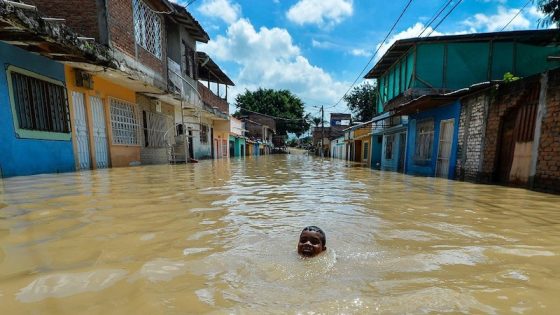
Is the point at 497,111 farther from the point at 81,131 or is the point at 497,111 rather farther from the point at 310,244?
the point at 81,131

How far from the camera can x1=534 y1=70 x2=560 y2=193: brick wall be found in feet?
20.8

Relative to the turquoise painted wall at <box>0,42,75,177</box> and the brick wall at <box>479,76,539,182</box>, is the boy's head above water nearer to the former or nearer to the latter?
the turquoise painted wall at <box>0,42,75,177</box>

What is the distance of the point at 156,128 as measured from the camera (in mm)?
14008

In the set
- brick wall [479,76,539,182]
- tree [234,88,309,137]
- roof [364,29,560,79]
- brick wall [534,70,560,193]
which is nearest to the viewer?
brick wall [534,70,560,193]

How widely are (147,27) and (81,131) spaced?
18.1 feet

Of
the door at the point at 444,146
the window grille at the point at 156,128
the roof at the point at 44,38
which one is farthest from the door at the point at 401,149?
the roof at the point at 44,38

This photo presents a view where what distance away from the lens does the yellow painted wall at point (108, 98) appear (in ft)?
27.9

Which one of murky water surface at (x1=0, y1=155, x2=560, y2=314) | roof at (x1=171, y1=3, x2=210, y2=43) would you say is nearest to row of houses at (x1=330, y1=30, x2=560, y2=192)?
murky water surface at (x1=0, y1=155, x2=560, y2=314)

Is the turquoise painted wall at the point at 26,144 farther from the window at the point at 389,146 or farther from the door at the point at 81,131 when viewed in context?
the window at the point at 389,146

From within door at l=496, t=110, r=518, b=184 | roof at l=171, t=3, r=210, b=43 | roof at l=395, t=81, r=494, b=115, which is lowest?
door at l=496, t=110, r=518, b=184

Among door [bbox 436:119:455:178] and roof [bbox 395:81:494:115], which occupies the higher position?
roof [bbox 395:81:494:115]

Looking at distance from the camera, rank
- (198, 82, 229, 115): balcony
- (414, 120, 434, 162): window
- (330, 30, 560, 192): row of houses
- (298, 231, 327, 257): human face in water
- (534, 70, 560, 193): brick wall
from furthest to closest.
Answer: (198, 82, 229, 115): balcony
(414, 120, 434, 162): window
(330, 30, 560, 192): row of houses
(534, 70, 560, 193): brick wall
(298, 231, 327, 257): human face in water

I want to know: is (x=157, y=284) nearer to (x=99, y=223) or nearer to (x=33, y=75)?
(x=99, y=223)

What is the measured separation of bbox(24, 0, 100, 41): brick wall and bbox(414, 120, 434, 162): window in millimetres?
13116
